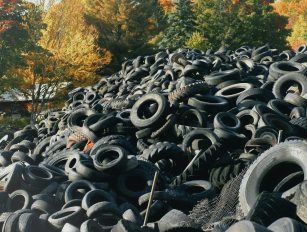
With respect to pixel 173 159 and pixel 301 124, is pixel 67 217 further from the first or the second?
pixel 301 124

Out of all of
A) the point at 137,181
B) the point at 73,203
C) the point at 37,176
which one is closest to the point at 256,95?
the point at 137,181

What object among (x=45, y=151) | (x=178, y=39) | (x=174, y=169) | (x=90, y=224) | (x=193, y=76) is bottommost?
(x=90, y=224)

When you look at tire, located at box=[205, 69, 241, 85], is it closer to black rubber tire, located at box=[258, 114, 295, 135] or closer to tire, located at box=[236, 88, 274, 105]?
tire, located at box=[236, 88, 274, 105]

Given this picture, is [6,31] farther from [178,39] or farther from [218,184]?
[218,184]

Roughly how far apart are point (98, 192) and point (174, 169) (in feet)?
7.80

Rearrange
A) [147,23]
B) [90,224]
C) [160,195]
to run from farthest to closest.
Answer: [147,23]
[160,195]
[90,224]

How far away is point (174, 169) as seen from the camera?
10367 mm

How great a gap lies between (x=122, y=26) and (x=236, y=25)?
372 inches

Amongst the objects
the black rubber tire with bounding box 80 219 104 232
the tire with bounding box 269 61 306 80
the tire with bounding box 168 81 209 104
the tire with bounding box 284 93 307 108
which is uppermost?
the tire with bounding box 269 61 306 80

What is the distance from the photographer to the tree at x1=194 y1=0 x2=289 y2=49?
1551 inches

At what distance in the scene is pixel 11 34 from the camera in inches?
1024

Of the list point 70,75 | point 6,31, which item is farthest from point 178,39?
point 6,31

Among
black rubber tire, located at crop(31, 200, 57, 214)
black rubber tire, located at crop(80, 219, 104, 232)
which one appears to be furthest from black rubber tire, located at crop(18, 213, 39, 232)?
black rubber tire, located at crop(80, 219, 104, 232)

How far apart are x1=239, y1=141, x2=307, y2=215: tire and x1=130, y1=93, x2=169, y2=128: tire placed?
14.8ft
